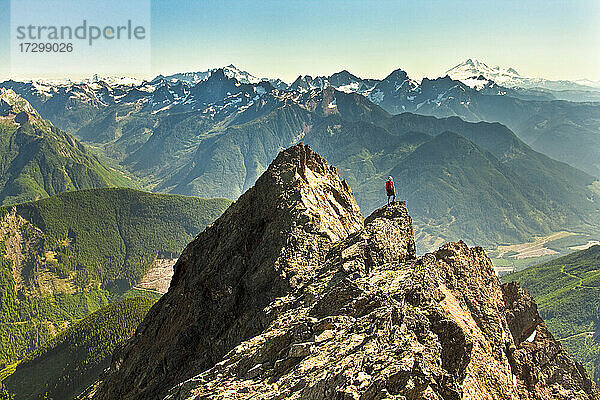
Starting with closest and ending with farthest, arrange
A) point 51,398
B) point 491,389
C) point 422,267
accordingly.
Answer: point 491,389 → point 422,267 → point 51,398

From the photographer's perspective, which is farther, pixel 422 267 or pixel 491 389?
pixel 422 267

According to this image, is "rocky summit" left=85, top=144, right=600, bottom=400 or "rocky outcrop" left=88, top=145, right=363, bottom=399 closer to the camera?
"rocky summit" left=85, top=144, right=600, bottom=400

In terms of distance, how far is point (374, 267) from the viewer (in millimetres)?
31328

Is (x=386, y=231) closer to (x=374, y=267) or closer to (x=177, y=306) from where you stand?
(x=374, y=267)

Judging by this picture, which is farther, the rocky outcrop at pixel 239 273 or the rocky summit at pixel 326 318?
the rocky outcrop at pixel 239 273

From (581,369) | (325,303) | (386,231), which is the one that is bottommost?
(581,369)

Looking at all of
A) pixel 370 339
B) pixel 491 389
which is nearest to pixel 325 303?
pixel 370 339

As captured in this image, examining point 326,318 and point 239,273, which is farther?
point 239,273

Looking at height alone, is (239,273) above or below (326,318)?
above

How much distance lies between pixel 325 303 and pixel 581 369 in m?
32.1

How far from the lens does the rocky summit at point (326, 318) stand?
64.7 feet

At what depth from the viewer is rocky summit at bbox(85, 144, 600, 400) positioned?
1972 centimetres

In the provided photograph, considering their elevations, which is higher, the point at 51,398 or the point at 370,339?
the point at 370,339

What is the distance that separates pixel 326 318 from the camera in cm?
2428
